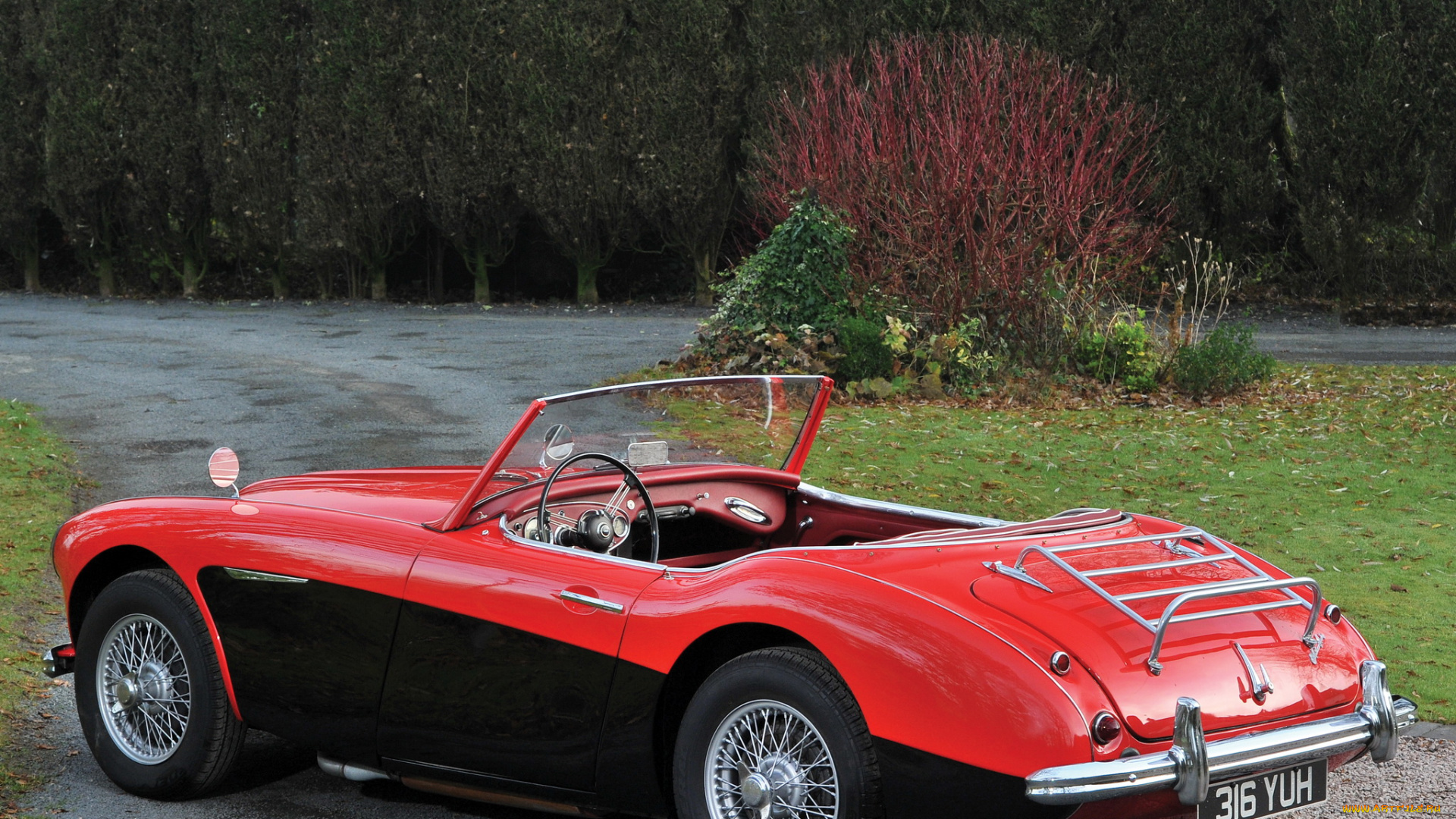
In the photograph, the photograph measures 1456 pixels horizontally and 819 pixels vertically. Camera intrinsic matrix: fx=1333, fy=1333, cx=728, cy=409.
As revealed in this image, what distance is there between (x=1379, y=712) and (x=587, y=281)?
1985 centimetres

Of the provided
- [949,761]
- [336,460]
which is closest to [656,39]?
[336,460]

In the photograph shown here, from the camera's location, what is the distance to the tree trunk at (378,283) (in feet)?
76.4

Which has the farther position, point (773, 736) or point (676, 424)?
point (676, 424)

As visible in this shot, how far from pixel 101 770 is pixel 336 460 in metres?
5.65

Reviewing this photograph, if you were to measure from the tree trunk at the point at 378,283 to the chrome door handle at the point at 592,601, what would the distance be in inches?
819

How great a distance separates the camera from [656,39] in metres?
21.0

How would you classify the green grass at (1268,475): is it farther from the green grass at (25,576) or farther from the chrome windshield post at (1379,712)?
the green grass at (25,576)

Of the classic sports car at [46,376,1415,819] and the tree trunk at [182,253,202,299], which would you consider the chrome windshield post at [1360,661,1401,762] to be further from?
the tree trunk at [182,253,202,299]

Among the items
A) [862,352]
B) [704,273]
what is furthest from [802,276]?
[704,273]

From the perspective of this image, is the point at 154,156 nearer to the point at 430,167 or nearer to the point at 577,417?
the point at 430,167

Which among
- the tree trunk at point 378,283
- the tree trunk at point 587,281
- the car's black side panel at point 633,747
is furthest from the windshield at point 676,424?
the tree trunk at point 378,283

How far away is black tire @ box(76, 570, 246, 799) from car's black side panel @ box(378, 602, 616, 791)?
60cm

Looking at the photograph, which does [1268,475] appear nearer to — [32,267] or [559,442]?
[559,442]

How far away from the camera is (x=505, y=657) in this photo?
11.4 feet
